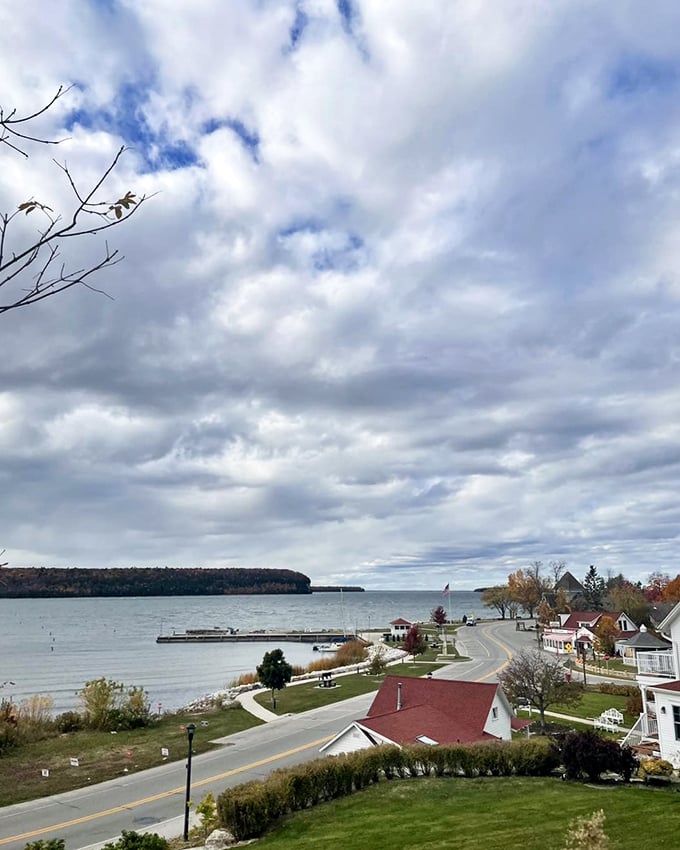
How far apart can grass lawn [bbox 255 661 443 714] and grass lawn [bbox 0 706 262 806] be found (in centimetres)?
476

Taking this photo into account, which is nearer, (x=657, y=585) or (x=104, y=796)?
(x=104, y=796)

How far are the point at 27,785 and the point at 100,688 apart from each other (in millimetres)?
13963

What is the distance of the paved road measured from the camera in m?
22.6

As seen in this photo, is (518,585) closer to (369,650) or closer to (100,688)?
(369,650)

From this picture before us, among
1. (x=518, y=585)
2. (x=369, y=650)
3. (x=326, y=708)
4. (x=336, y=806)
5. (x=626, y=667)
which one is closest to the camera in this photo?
(x=336, y=806)

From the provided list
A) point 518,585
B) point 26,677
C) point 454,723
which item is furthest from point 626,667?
point 518,585

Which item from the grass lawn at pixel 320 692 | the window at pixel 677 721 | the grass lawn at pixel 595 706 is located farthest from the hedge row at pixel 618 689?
the window at pixel 677 721

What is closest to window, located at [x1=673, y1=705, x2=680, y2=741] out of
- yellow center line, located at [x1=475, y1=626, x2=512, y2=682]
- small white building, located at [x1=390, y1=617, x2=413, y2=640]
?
yellow center line, located at [x1=475, y1=626, x2=512, y2=682]

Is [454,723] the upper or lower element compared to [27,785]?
upper

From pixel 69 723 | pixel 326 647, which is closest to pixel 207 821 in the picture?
pixel 69 723

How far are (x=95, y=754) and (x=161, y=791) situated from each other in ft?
29.2

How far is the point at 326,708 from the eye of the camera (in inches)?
1796

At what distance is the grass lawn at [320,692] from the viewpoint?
4759 cm

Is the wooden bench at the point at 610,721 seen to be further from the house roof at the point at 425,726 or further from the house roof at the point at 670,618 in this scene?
the house roof at the point at 425,726
